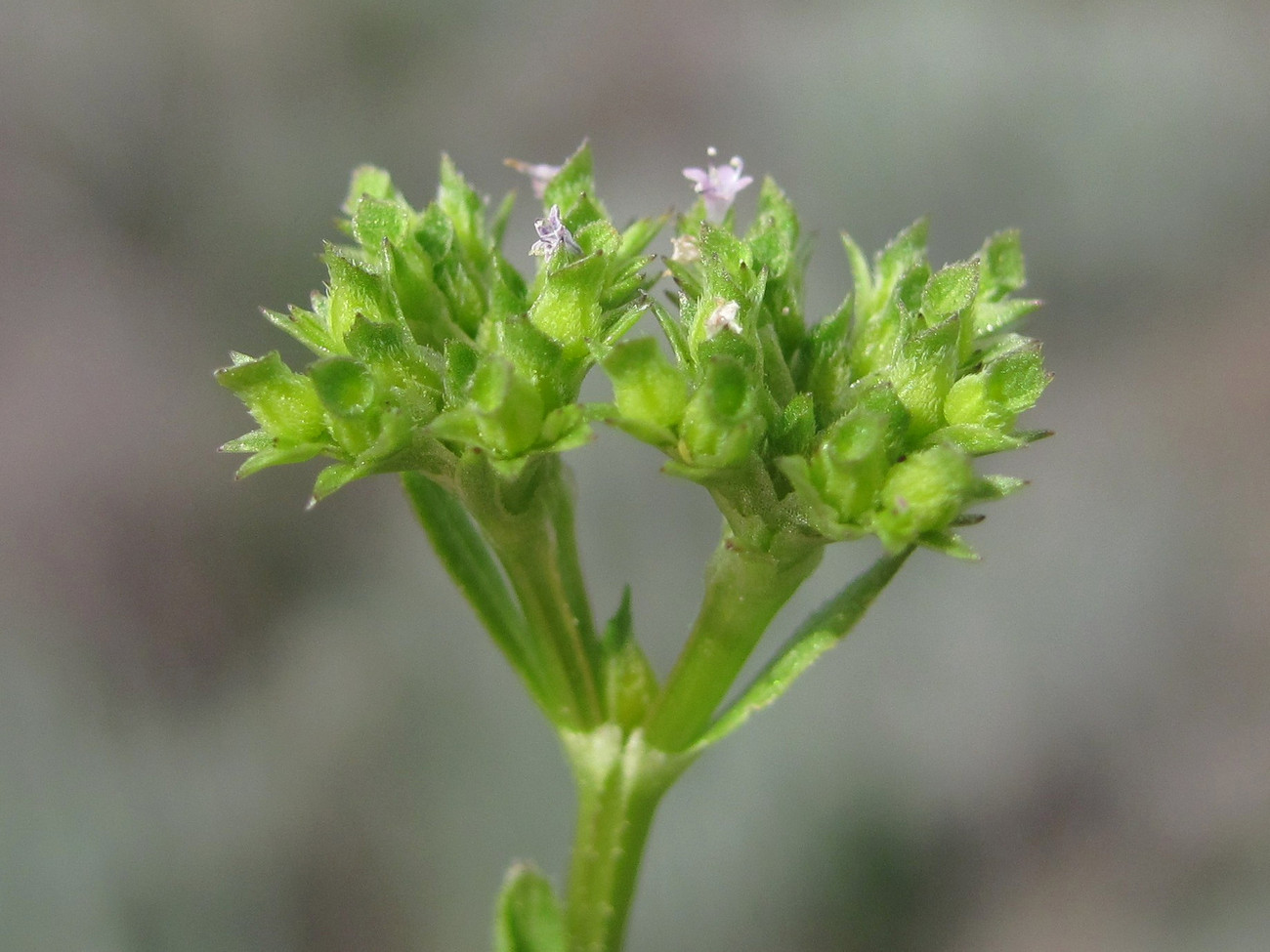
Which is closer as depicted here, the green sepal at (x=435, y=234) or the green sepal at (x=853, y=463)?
the green sepal at (x=853, y=463)

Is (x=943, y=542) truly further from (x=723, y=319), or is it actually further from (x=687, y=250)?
(x=687, y=250)

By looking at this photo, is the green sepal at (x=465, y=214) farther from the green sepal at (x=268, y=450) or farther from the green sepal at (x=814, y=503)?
the green sepal at (x=814, y=503)

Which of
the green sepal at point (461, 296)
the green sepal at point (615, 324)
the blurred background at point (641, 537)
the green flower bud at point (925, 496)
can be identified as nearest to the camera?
the green flower bud at point (925, 496)

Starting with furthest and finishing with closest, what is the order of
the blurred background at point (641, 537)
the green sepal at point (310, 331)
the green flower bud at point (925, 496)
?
the blurred background at point (641, 537) → the green sepal at point (310, 331) → the green flower bud at point (925, 496)

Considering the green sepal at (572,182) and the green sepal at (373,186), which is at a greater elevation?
the green sepal at (373,186)

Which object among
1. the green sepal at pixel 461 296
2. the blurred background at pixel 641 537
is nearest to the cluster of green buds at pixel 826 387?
the green sepal at pixel 461 296
